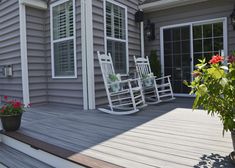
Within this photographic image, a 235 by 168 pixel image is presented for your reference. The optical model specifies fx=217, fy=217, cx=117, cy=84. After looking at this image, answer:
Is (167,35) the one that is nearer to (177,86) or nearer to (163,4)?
(163,4)

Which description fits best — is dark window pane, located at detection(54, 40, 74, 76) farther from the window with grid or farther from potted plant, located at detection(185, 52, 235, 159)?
potted plant, located at detection(185, 52, 235, 159)

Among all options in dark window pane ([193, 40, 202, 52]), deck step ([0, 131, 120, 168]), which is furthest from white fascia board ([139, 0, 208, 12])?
deck step ([0, 131, 120, 168])

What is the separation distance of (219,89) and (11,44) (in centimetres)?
491

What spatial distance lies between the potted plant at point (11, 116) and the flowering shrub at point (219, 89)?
227 cm

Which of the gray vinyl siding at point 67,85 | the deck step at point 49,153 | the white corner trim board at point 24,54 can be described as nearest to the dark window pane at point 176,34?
the gray vinyl siding at point 67,85

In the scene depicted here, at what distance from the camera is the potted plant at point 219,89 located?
5.43 ft

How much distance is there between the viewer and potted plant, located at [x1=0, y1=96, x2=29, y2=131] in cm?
281

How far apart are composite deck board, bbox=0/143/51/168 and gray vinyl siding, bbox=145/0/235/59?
176 inches

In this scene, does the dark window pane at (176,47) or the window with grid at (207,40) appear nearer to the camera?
the window with grid at (207,40)

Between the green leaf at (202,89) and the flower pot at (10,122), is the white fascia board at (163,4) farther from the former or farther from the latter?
the flower pot at (10,122)

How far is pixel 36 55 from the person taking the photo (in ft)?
15.9

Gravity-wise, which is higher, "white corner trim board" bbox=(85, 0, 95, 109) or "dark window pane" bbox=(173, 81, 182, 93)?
"white corner trim board" bbox=(85, 0, 95, 109)

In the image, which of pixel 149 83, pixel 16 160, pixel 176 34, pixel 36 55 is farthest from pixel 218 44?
pixel 16 160

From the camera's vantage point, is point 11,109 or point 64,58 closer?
point 11,109
